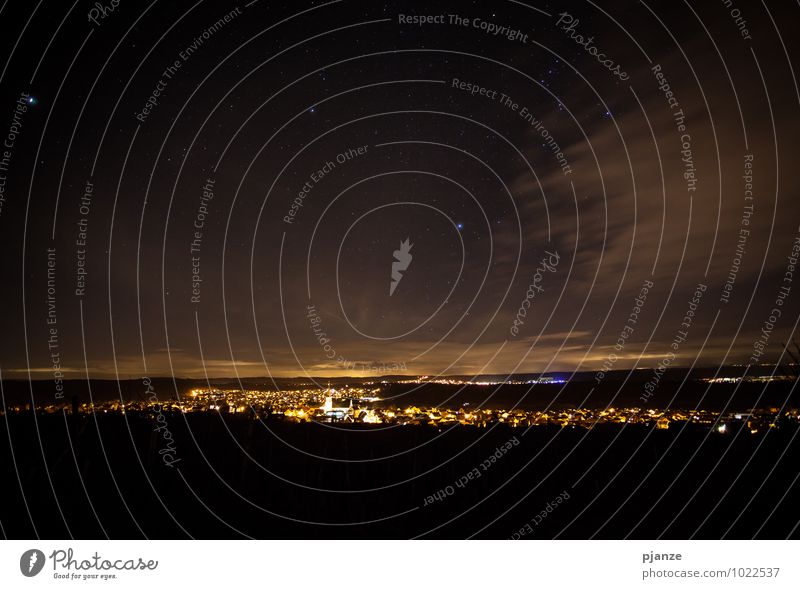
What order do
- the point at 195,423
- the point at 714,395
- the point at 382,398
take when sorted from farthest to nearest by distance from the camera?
the point at 714,395 < the point at 382,398 < the point at 195,423

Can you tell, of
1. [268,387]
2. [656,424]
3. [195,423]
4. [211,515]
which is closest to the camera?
[211,515]

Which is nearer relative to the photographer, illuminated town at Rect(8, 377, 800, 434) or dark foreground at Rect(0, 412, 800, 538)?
dark foreground at Rect(0, 412, 800, 538)

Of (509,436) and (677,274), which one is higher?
(677,274)

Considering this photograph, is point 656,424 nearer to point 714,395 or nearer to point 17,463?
point 714,395

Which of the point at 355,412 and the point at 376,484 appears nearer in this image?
the point at 376,484

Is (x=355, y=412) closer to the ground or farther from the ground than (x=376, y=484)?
farther from the ground

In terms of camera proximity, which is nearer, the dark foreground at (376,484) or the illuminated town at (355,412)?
the dark foreground at (376,484)
